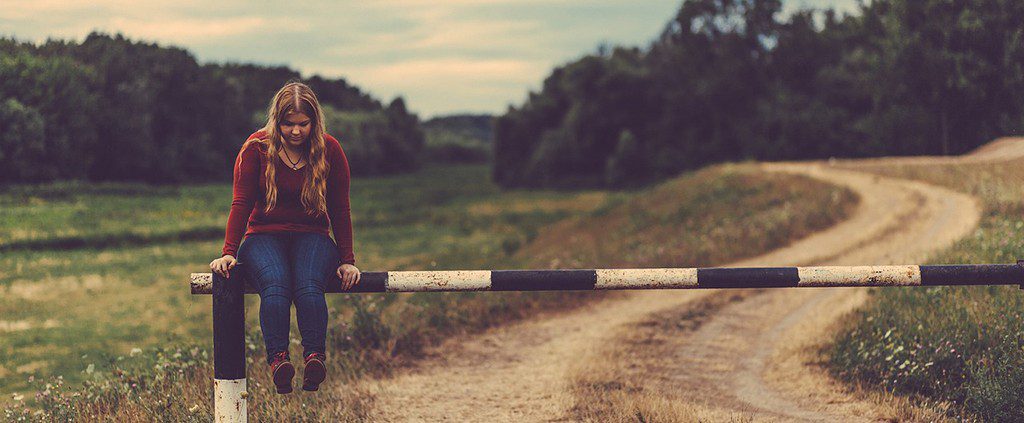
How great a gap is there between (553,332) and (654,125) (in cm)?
5863

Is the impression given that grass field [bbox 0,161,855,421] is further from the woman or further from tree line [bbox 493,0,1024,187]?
tree line [bbox 493,0,1024,187]

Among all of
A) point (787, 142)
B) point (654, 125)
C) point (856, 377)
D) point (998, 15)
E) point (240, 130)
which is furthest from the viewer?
point (654, 125)

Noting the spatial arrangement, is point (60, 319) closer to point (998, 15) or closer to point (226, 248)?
point (226, 248)

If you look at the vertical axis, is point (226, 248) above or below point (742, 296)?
above

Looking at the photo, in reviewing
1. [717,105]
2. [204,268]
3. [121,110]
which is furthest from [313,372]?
[717,105]

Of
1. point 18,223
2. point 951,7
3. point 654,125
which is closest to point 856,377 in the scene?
point 951,7

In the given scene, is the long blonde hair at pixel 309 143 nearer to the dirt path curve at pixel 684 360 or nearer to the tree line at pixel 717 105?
the dirt path curve at pixel 684 360

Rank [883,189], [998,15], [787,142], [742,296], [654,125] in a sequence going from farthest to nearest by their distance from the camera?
[654,125] < [787,142] < [883,189] < [998,15] < [742,296]

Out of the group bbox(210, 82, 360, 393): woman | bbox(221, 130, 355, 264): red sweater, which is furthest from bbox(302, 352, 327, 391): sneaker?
bbox(221, 130, 355, 264): red sweater

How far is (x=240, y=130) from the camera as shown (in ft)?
133

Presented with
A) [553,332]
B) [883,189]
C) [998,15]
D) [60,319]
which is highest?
[998,15]

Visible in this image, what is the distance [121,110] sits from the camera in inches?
1000

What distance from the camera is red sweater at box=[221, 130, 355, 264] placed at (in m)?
5.17

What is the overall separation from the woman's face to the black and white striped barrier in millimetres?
897
